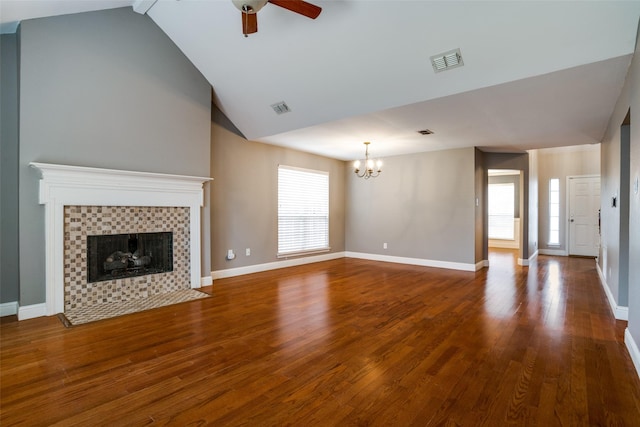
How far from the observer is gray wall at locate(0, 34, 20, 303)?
342cm

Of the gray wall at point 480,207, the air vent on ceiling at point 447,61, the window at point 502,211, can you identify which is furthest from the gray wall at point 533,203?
the air vent on ceiling at point 447,61

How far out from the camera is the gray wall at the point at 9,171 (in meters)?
3.42

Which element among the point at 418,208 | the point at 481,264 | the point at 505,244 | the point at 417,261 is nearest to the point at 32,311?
the point at 417,261

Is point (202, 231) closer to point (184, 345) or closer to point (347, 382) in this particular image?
point (184, 345)

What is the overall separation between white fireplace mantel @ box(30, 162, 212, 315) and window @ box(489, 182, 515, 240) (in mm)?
9558

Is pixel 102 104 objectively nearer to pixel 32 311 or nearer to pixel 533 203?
pixel 32 311

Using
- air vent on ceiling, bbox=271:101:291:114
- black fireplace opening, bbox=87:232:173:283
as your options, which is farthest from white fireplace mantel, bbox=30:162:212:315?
air vent on ceiling, bbox=271:101:291:114

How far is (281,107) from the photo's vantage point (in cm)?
464

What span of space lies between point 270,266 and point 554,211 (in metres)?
7.95

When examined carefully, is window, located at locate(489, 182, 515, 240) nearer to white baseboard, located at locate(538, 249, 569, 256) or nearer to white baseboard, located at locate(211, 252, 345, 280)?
white baseboard, located at locate(538, 249, 569, 256)

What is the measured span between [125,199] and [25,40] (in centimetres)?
190

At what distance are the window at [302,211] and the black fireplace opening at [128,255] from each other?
2.36 meters

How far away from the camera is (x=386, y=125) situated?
15.5ft

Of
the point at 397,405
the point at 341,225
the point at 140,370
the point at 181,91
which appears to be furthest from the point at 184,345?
the point at 341,225
